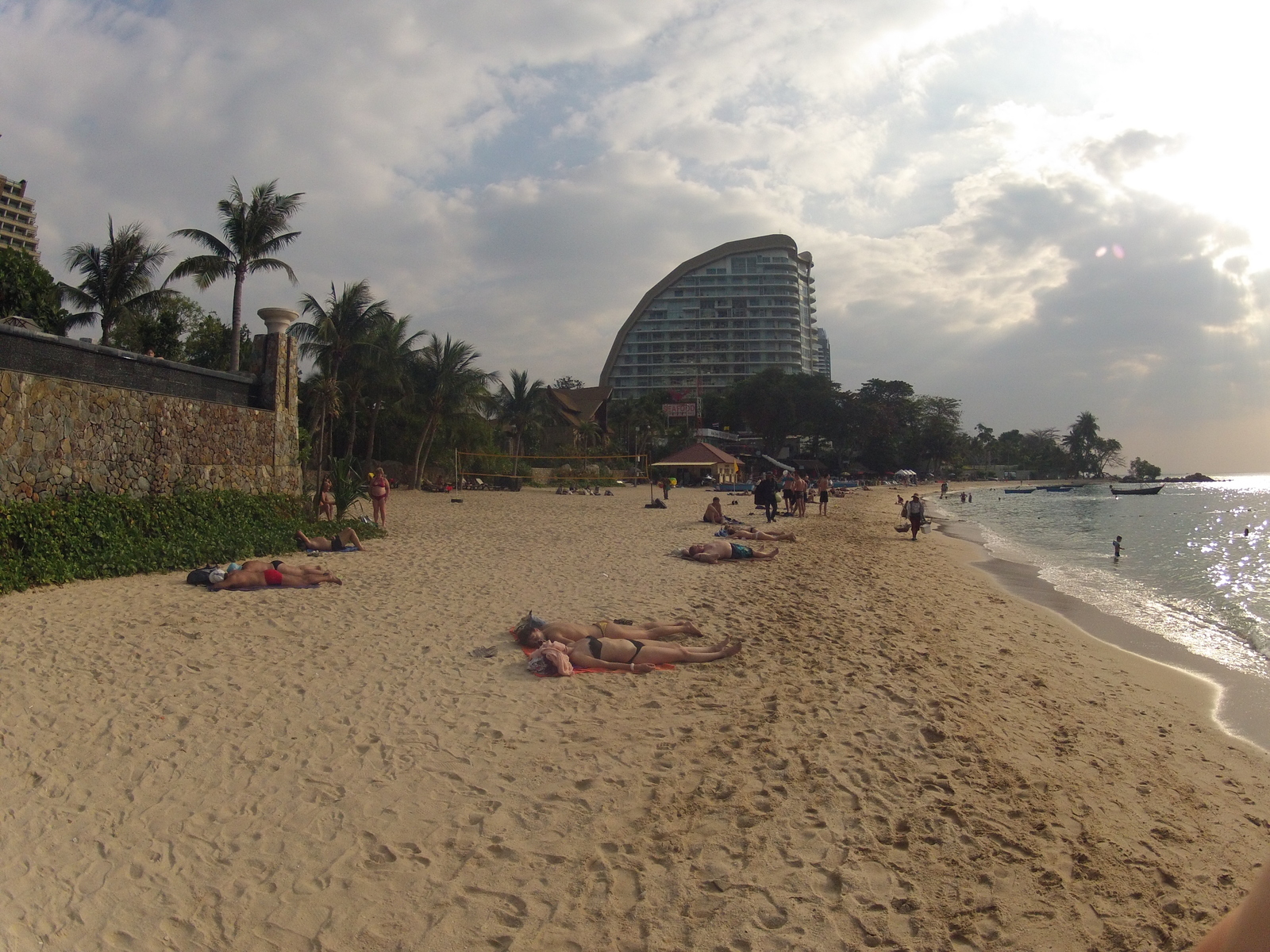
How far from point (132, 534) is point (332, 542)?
286cm

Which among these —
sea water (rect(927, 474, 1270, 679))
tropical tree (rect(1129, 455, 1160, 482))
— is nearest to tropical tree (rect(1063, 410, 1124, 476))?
tropical tree (rect(1129, 455, 1160, 482))

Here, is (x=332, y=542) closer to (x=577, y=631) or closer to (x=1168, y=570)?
(x=577, y=631)

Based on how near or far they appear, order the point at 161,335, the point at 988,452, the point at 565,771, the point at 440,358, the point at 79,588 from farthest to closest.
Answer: the point at 988,452
the point at 440,358
the point at 161,335
the point at 79,588
the point at 565,771

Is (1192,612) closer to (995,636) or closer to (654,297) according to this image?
(995,636)

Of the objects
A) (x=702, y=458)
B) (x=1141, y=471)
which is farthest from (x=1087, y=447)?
(x=702, y=458)

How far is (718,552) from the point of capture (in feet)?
41.4

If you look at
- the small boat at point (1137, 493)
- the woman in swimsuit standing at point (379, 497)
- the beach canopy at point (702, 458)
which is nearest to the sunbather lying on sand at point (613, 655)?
the woman in swimsuit standing at point (379, 497)

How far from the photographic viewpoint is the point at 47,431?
962 cm

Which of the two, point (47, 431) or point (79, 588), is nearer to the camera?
point (79, 588)

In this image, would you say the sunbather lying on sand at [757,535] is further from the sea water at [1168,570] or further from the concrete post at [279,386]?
the concrete post at [279,386]

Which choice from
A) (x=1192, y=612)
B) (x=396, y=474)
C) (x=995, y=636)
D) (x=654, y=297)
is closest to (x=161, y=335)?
(x=396, y=474)

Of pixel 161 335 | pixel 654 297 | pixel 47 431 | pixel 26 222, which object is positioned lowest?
pixel 47 431

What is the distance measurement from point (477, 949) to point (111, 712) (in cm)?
345

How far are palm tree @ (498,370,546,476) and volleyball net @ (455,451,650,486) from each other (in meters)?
2.22
